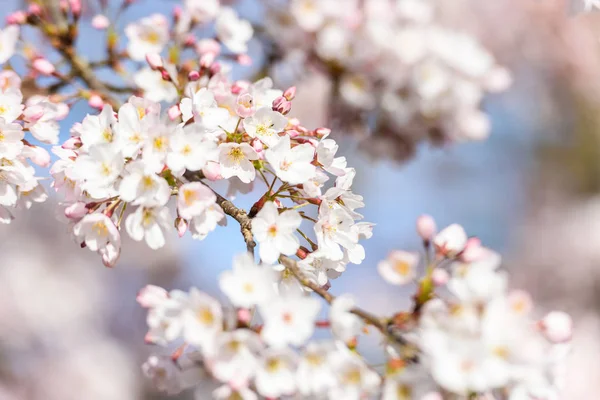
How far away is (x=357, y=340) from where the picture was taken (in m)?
0.81

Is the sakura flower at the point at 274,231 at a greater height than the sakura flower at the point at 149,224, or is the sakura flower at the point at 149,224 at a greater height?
the sakura flower at the point at 274,231

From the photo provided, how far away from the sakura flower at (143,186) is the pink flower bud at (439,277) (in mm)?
404

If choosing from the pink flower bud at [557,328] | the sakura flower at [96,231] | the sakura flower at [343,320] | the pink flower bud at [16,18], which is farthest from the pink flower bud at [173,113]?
the pink flower bud at [16,18]

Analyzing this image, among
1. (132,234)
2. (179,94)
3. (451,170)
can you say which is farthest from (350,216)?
(451,170)

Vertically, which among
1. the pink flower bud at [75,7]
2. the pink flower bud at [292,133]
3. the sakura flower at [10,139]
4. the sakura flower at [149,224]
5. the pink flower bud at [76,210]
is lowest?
the sakura flower at [10,139]

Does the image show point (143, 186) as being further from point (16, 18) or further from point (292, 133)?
point (16, 18)

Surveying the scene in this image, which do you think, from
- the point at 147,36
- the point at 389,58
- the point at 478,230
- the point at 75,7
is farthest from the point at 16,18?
the point at 478,230

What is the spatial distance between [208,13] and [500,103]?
3.69 metres

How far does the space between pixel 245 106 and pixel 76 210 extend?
1.06 ft

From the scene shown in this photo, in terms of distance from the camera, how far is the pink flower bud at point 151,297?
2.65 ft

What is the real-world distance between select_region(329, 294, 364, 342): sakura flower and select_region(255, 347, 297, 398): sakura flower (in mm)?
72

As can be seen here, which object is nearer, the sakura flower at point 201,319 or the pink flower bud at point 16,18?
the sakura flower at point 201,319

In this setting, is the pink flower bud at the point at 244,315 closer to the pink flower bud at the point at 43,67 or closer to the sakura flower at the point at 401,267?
the sakura flower at the point at 401,267

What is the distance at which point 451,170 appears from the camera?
5.51 meters
